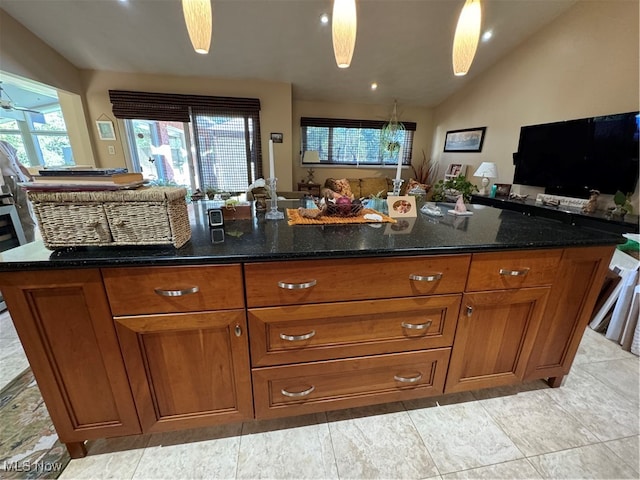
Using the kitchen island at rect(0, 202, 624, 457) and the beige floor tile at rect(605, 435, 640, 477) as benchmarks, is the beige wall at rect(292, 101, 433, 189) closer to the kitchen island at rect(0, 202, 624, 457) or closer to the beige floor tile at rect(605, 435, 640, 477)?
the kitchen island at rect(0, 202, 624, 457)

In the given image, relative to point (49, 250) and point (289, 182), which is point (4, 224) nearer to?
point (49, 250)

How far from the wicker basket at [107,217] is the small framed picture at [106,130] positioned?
4.22 m

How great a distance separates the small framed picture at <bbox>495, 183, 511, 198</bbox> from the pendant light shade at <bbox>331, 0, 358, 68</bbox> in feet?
11.6

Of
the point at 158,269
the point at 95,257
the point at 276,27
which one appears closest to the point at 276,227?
the point at 158,269

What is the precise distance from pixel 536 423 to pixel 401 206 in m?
1.25

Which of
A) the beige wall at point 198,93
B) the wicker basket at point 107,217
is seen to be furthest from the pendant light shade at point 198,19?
the beige wall at point 198,93

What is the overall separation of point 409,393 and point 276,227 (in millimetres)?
1008

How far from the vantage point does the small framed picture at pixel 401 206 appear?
4.70 feet

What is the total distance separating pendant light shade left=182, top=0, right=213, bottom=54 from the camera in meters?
1.06

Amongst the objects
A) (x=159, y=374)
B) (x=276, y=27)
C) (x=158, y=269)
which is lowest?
(x=159, y=374)

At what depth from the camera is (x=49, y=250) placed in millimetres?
857

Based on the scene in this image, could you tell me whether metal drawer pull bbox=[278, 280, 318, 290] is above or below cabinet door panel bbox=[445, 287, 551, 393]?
above

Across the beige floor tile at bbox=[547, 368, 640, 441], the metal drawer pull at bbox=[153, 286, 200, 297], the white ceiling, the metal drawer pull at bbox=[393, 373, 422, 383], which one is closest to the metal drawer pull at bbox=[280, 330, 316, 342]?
the metal drawer pull at bbox=[153, 286, 200, 297]

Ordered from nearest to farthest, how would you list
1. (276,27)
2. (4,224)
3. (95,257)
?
(95,257), (4,224), (276,27)
